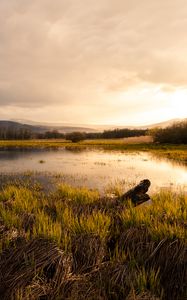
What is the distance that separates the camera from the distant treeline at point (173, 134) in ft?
244

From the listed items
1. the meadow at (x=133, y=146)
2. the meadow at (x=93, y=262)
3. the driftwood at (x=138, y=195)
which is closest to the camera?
the meadow at (x=93, y=262)

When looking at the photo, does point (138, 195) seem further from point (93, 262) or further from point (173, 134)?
point (173, 134)

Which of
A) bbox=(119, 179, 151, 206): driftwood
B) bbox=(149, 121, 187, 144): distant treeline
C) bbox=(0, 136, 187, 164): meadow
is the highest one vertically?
bbox=(149, 121, 187, 144): distant treeline

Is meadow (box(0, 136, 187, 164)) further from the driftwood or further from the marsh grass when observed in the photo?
the marsh grass

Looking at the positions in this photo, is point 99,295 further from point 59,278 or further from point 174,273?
point 174,273

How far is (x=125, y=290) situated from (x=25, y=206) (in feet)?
21.6

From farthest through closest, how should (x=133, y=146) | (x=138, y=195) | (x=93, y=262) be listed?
(x=133, y=146), (x=138, y=195), (x=93, y=262)

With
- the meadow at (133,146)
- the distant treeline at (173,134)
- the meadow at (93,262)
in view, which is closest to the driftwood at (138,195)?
the meadow at (93,262)

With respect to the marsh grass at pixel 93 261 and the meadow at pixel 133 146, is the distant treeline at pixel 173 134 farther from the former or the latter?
the marsh grass at pixel 93 261

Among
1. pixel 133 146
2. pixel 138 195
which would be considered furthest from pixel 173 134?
pixel 138 195

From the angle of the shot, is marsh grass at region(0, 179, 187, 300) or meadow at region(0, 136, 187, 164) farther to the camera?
meadow at region(0, 136, 187, 164)

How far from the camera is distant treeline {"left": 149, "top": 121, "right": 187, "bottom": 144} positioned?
7431 cm

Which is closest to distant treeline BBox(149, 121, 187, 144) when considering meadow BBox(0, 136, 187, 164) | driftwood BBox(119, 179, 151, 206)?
meadow BBox(0, 136, 187, 164)

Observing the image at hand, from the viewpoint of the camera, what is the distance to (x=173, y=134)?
250 feet
